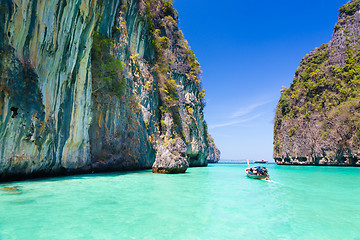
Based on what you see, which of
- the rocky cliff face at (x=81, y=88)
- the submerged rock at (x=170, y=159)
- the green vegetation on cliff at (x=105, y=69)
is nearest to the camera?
the rocky cliff face at (x=81, y=88)

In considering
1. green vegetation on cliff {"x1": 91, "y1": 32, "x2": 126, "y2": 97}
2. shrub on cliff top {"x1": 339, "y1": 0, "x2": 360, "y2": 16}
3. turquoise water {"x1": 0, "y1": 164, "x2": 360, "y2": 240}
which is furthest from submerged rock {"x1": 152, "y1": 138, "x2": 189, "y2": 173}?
shrub on cliff top {"x1": 339, "y1": 0, "x2": 360, "y2": 16}

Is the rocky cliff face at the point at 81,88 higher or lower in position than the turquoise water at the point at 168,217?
higher

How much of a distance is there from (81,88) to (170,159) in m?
9.68

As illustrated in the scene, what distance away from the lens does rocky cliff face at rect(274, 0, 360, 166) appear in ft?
143

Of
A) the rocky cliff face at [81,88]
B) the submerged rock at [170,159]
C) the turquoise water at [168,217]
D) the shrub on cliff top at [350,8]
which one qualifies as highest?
the shrub on cliff top at [350,8]

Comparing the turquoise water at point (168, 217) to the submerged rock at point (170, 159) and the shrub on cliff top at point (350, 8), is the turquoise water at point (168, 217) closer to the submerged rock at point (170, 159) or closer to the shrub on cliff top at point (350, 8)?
the submerged rock at point (170, 159)

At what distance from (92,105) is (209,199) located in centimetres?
1290

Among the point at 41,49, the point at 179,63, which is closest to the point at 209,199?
the point at 41,49

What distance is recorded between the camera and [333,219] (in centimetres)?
696

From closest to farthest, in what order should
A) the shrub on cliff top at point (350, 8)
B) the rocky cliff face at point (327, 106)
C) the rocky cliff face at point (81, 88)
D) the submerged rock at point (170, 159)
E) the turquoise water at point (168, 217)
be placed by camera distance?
1. the turquoise water at point (168, 217)
2. the rocky cliff face at point (81, 88)
3. the submerged rock at point (170, 159)
4. the rocky cliff face at point (327, 106)
5. the shrub on cliff top at point (350, 8)

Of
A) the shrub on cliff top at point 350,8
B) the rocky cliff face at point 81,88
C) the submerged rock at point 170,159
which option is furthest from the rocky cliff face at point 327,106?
the submerged rock at point 170,159

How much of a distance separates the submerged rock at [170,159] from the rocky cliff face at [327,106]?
3630 centimetres

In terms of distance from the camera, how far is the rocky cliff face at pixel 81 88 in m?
11.5

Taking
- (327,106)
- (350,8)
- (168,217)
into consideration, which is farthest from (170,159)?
(350,8)
